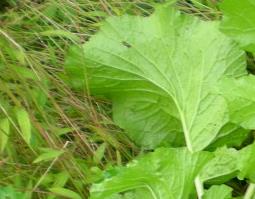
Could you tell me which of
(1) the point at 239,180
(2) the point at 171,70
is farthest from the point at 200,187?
(2) the point at 171,70

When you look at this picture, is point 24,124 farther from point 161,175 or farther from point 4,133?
point 161,175

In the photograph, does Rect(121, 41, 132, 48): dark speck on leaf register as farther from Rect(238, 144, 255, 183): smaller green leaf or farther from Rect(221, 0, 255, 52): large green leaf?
Rect(238, 144, 255, 183): smaller green leaf

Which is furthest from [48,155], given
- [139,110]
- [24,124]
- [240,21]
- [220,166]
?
[240,21]

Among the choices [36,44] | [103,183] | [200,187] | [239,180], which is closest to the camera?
[103,183]

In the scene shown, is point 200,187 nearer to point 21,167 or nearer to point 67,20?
point 21,167

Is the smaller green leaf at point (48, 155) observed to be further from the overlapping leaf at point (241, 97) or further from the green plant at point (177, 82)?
the overlapping leaf at point (241, 97)

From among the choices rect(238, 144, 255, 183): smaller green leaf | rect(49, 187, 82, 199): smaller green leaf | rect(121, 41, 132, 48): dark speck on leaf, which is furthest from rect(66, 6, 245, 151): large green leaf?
rect(49, 187, 82, 199): smaller green leaf
